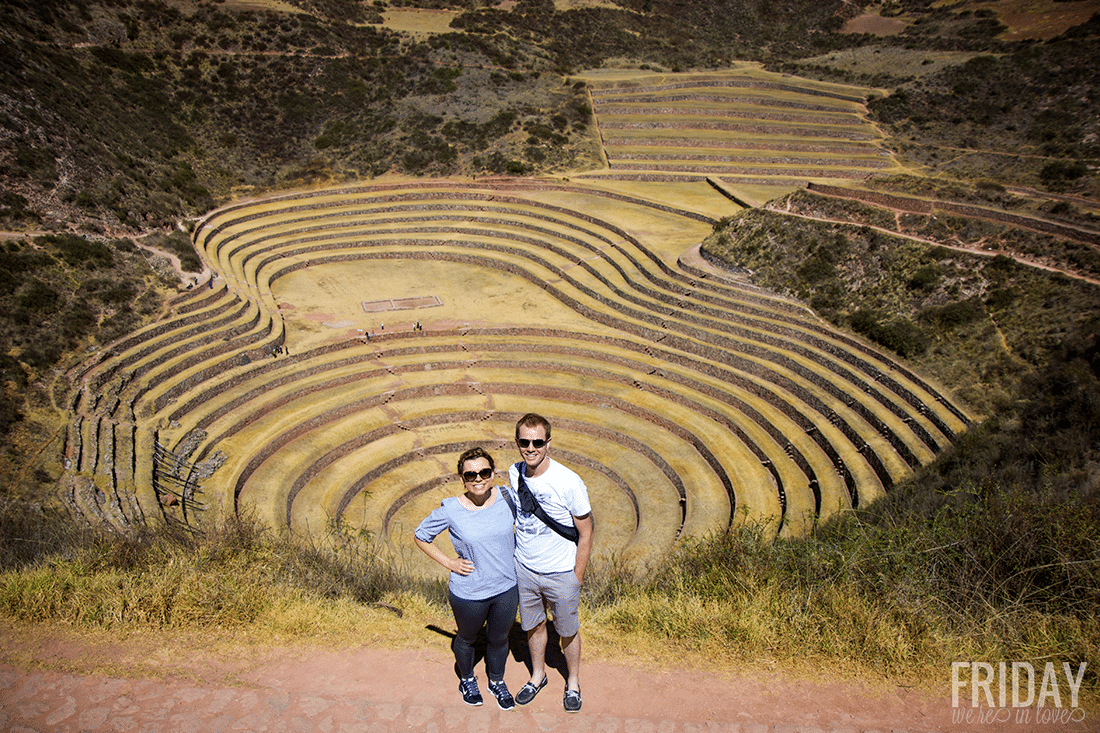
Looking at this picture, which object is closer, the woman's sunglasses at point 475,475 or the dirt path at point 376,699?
the woman's sunglasses at point 475,475

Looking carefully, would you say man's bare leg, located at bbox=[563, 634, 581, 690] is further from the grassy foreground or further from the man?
the grassy foreground

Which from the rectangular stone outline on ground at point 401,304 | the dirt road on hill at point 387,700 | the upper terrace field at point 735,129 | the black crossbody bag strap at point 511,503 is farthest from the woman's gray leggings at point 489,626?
the upper terrace field at point 735,129

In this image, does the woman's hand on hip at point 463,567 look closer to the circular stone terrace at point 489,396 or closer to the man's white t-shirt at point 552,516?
the man's white t-shirt at point 552,516

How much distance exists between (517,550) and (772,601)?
11.8 ft

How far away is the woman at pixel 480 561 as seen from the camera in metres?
6.29

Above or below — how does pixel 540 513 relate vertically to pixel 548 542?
above

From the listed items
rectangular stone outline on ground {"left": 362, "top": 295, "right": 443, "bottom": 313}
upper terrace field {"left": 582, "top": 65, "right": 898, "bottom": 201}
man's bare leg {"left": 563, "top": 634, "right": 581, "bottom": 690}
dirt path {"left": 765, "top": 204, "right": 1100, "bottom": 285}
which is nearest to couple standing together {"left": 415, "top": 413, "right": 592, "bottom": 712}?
man's bare leg {"left": 563, "top": 634, "right": 581, "bottom": 690}

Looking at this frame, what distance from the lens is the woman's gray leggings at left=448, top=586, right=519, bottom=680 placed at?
6.42 meters

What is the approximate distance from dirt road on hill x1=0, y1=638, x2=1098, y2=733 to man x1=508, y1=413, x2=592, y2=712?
1.73ft

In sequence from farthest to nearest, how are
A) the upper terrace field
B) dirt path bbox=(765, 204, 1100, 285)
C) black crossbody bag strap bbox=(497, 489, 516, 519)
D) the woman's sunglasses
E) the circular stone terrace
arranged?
the upper terrace field < dirt path bbox=(765, 204, 1100, 285) < the circular stone terrace < black crossbody bag strap bbox=(497, 489, 516, 519) < the woman's sunglasses

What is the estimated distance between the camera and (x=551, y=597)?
6.52 meters

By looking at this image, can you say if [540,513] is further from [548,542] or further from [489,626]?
[489,626]

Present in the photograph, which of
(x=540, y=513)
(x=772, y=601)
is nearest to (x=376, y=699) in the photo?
(x=540, y=513)

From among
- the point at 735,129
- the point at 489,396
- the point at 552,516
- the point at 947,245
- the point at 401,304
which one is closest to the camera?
the point at 552,516
